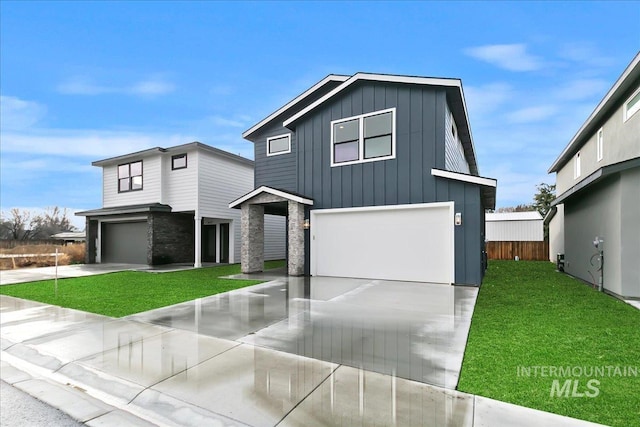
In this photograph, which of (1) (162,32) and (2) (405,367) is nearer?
(2) (405,367)

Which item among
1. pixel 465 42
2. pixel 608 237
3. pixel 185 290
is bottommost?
pixel 185 290

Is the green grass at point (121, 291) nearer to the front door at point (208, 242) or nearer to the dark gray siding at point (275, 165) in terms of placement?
the dark gray siding at point (275, 165)

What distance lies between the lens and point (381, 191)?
10.1 metres

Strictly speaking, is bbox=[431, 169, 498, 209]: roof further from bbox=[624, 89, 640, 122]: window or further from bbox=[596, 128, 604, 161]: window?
bbox=[596, 128, 604, 161]: window

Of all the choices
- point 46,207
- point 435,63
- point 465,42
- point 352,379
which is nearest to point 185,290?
point 352,379

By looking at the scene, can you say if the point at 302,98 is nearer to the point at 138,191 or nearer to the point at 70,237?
the point at 138,191

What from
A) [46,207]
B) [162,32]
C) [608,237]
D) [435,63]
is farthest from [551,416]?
[46,207]

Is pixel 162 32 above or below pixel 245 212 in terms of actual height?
above

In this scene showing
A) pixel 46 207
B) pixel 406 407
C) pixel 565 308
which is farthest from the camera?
pixel 46 207

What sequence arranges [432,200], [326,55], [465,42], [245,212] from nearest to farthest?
[432,200]
[245,212]
[465,42]
[326,55]

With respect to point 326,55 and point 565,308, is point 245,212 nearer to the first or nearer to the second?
point 565,308

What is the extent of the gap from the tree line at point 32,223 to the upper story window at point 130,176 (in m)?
25.5

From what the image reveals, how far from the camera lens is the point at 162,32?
16.0 meters

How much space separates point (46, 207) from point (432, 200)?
50241 millimetres
